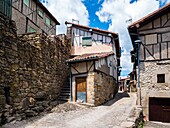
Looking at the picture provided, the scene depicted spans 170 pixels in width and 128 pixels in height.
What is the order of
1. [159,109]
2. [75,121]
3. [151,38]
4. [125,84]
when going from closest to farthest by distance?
[75,121] < [159,109] < [151,38] < [125,84]

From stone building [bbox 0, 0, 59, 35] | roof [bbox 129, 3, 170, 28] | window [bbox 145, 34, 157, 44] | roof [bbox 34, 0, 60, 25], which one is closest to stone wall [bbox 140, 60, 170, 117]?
window [bbox 145, 34, 157, 44]

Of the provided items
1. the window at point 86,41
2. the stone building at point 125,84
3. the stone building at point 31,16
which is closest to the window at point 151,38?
the window at point 86,41

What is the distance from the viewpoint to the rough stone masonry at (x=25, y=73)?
590 cm

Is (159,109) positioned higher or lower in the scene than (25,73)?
lower

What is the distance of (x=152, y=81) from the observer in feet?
32.6

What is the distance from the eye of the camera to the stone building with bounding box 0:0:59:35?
505 inches

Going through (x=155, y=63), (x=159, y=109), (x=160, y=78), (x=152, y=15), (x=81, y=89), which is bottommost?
(x=159, y=109)

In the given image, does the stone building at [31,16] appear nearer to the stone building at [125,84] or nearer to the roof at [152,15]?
the roof at [152,15]

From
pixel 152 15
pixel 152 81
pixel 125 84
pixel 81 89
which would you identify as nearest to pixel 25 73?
pixel 81 89

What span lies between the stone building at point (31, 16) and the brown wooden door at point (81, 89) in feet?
22.0

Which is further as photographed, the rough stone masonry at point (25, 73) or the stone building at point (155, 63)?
the stone building at point (155, 63)

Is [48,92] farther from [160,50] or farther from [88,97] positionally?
[160,50]

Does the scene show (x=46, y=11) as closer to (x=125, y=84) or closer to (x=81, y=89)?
(x=81, y=89)

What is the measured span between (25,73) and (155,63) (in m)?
7.58
